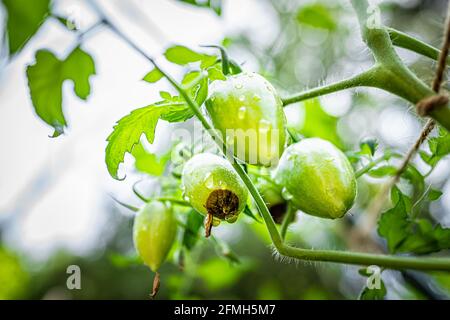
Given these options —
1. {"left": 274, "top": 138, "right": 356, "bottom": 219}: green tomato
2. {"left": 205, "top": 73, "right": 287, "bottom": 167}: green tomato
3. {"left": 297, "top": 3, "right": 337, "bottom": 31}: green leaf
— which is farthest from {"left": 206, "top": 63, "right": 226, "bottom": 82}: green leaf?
{"left": 297, "top": 3, "right": 337, "bottom": 31}: green leaf

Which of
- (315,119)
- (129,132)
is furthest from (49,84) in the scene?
(315,119)

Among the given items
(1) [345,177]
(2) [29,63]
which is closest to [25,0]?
(2) [29,63]

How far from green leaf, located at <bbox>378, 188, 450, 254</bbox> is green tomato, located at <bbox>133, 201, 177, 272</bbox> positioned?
0.27 m

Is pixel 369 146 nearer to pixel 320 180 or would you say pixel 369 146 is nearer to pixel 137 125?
pixel 320 180

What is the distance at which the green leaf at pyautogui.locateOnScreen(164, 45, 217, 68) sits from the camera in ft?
1.62

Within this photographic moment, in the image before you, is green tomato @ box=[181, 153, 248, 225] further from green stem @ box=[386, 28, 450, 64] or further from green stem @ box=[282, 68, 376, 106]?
green stem @ box=[386, 28, 450, 64]

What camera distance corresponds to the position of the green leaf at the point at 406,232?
2.00ft

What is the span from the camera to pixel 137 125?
0.49 meters

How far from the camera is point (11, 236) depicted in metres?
2.28

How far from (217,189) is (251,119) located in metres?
0.09

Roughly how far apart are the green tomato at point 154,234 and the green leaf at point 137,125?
10cm

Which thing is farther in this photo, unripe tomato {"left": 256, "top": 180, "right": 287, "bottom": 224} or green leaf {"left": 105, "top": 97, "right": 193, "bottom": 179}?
unripe tomato {"left": 256, "top": 180, "right": 287, "bottom": 224}

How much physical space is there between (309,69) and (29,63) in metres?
1.39

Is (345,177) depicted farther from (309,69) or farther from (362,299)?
(309,69)
